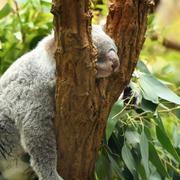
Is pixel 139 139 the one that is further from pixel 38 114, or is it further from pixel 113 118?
pixel 38 114

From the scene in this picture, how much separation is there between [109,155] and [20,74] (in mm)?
603

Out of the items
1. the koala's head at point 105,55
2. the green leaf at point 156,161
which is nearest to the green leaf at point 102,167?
the green leaf at point 156,161

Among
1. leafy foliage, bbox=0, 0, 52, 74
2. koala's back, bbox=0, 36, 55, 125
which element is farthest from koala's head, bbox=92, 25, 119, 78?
leafy foliage, bbox=0, 0, 52, 74

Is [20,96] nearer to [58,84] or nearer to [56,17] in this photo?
[58,84]

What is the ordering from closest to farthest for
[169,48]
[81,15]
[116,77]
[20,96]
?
1. [81,15]
2. [116,77]
3. [20,96]
4. [169,48]

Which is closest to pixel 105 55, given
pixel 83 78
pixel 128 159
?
pixel 83 78

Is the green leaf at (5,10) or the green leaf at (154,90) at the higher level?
the green leaf at (5,10)

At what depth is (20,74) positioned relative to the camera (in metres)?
2.50

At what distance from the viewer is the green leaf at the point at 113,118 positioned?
248 cm

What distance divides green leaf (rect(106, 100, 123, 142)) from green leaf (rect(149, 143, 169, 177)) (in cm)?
28

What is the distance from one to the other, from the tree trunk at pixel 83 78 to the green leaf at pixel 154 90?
1.25ft

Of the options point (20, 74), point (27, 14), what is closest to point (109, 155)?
point (20, 74)

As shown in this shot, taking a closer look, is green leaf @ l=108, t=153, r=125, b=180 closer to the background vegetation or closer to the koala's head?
the background vegetation

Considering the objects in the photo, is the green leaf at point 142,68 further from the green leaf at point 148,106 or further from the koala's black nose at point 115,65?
the koala's black nose at point 115,65
